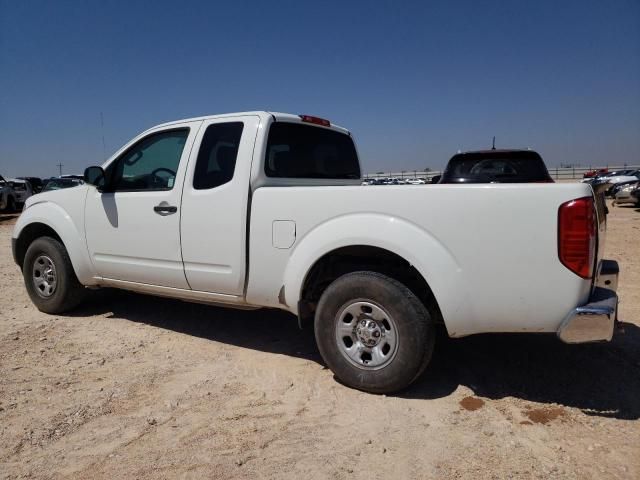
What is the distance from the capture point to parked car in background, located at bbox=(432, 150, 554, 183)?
6.41 m

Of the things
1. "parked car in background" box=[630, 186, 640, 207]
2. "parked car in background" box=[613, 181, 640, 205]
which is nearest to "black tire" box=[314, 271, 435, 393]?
"parked car in background" box=[630, 186, 640, 207]

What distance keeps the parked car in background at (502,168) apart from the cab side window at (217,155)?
3.94 meters

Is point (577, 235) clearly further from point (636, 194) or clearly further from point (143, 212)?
point (636, 194)

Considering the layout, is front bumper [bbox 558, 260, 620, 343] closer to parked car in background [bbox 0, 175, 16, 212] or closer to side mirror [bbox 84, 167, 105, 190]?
side mirror [bbox 84, 167, 105, 190]

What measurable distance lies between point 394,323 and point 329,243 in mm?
668

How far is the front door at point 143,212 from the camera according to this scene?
12.8 ft

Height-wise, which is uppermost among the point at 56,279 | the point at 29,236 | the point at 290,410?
the point at 29,236

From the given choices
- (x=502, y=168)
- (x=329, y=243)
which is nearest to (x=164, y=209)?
(x=329, y=243)

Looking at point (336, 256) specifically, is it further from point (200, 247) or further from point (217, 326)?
point (217, 326)

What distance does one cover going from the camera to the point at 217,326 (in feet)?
15.2

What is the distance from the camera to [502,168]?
21.5 ft

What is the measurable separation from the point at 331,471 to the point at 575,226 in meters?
1.80

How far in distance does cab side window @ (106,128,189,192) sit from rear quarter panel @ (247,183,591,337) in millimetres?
1559

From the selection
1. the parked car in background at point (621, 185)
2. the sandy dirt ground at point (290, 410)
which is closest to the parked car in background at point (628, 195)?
the parked car in background at point (621, 185)
